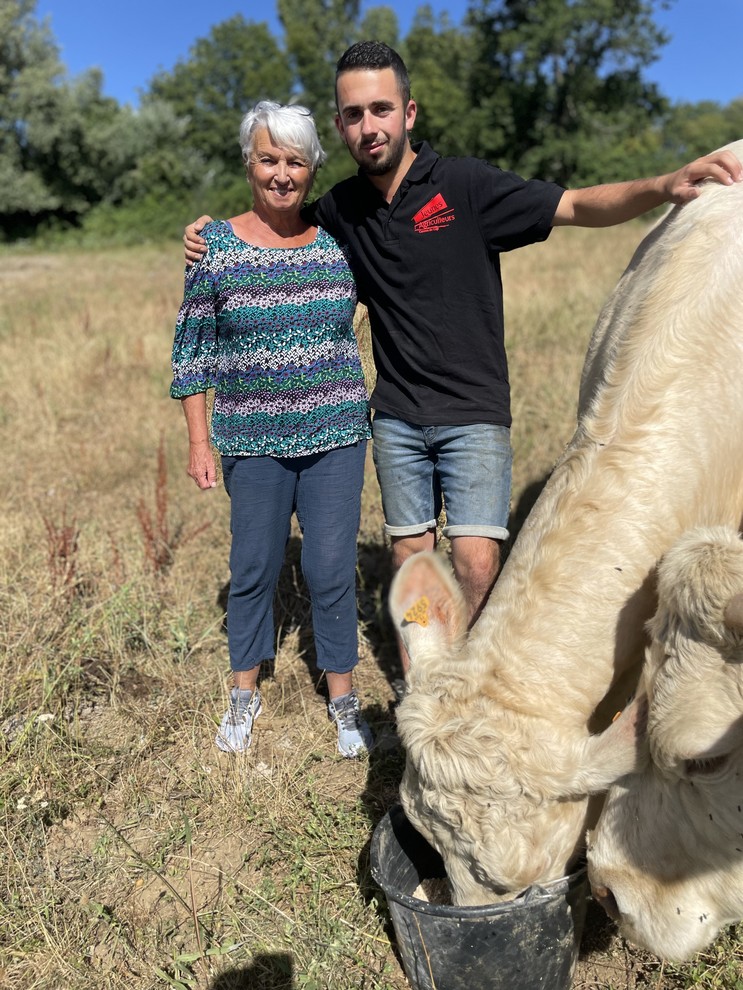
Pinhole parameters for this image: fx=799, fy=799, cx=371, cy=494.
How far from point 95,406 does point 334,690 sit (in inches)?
235

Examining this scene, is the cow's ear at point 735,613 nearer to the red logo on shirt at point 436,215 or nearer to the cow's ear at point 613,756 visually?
the cow's ear at point 613,756

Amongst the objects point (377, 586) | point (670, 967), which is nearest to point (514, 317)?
point (377, 586)

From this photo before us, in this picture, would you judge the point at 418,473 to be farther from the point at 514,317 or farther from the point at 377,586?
the point at 514,317

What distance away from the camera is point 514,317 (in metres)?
10.7


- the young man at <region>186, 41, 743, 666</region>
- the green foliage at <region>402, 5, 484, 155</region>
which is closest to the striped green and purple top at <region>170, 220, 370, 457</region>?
the young man at <region>186, 41, 743, 666</region>

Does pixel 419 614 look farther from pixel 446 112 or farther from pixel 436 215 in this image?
pixel 446 112

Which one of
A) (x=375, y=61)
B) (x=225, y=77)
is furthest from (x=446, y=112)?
(x=375, y=61)

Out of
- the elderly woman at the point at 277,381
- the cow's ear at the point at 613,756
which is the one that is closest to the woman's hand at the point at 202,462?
the elderly woman at the point at 277,381

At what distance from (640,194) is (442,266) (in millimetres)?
781

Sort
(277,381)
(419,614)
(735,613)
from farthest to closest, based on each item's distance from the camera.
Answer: (277,381)
(419,614)
(735,613)

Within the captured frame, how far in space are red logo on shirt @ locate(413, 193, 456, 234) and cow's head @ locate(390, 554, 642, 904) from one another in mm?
1696

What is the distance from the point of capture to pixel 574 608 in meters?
2.45

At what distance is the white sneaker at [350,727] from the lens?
370 cm

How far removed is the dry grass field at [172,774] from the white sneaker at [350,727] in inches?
2.9
